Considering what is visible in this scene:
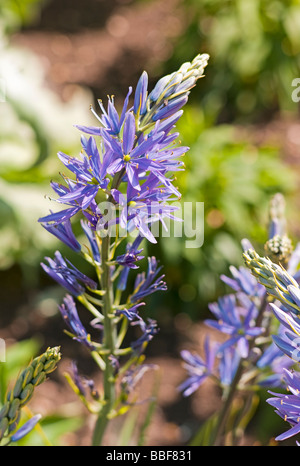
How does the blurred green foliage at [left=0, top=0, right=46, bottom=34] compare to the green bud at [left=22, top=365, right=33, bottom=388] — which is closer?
the green bud at [left=22, top=365, right=33, bottom=388]

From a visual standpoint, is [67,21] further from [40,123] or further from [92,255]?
[92,255]

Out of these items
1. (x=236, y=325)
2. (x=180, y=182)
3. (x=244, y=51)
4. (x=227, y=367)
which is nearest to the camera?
(x=236, y=325)

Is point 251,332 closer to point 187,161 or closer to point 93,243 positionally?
point 93,243

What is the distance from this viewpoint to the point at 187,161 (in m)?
3.12

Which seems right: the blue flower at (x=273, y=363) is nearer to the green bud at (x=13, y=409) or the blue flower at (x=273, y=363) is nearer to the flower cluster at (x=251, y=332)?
the flower cluster at (x=251, y=332)

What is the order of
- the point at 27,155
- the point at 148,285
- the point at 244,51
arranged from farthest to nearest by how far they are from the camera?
the point at 244,51 < the point at 27,155 < the point at 148,285

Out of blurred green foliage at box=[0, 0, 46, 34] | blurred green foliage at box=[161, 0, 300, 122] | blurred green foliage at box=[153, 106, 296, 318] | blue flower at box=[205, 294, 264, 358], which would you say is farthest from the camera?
blurred green foliage at box=[0, 0, 46, 34]

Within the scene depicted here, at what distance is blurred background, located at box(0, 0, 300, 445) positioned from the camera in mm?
3234

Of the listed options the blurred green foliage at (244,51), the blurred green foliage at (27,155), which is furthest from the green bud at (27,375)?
the blurred green foliage at (244,51)

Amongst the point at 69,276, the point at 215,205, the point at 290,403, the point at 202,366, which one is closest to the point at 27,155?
the point at 215,205

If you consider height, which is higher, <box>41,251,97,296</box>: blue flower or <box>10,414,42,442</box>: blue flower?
<box>41,251,97,296</box>: blue flower

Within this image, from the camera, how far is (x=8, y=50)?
13.6ft

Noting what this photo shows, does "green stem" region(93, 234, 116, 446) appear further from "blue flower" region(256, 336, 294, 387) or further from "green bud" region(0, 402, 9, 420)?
"blue flower" region(256, 336, 294, 387)

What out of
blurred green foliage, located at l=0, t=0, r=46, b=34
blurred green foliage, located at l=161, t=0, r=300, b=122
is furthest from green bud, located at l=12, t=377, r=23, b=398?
blurred green foliage, located at l=0, t=0, r=46, b=34
